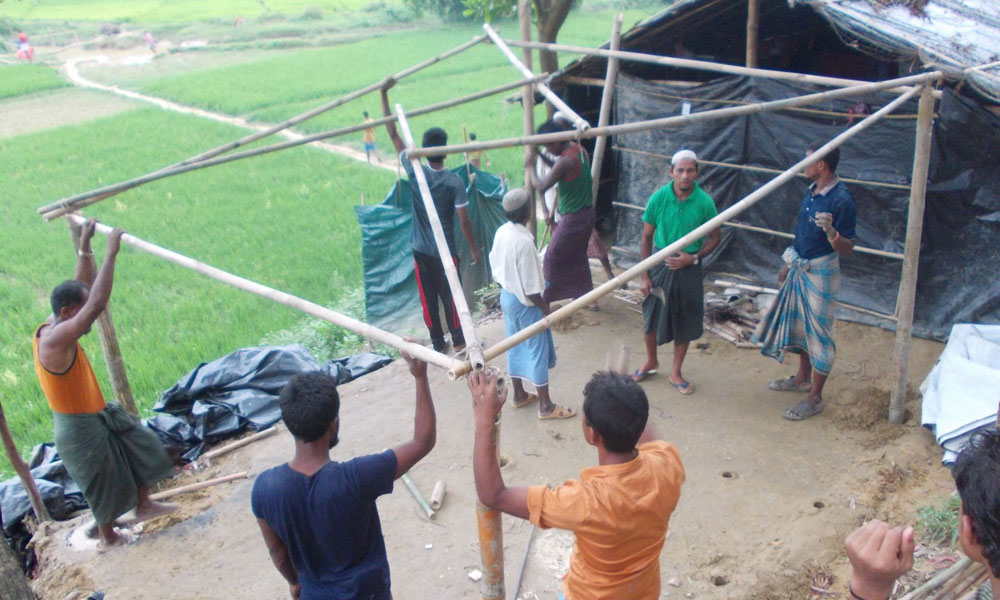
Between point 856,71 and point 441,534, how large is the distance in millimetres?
6870

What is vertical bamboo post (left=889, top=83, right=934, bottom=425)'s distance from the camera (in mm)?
3855

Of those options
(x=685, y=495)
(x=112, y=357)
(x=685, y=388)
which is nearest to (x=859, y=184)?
(x=685, y=388)

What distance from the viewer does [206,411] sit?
5008 mm

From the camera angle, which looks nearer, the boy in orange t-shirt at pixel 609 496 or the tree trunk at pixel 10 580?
the boy in orange t-shirt at pixel 609 496

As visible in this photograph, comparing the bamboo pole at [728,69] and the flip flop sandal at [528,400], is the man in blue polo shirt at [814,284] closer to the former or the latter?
the bamboo pole at [728,69]

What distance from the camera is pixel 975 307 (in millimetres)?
5043

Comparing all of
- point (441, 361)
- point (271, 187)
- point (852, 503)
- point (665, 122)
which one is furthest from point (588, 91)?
point (271, 187)

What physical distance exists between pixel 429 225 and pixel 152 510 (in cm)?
268

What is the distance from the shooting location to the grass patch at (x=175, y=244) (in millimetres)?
6676

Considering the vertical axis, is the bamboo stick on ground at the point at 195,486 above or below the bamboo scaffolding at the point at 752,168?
below

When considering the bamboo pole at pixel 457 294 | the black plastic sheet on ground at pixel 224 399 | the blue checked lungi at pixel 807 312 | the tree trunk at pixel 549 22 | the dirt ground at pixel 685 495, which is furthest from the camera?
the tree trunk at pixel 549 22

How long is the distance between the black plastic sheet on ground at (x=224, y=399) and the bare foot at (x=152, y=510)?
0.62 m

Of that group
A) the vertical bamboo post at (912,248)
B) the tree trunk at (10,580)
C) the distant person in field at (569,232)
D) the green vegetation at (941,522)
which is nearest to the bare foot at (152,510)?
the tree trunk at (10,580)

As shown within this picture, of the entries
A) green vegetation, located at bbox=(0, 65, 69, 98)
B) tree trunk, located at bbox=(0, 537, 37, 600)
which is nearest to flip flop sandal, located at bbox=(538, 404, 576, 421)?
tree trunk, located at bbox=(0, 537, 37, 600)
